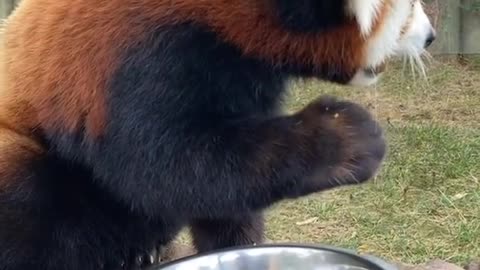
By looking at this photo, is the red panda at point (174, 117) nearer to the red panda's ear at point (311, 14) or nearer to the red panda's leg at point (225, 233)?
the red panda's ear at point (311, 14)

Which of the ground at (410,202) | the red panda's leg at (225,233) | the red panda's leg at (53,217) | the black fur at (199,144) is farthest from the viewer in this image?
the ground at (410,202)

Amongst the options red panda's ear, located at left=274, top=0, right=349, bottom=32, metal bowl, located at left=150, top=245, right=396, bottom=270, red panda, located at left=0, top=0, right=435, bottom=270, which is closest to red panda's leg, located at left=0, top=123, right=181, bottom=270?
red panda, located at left=0, top=0, right=435, bottom=270

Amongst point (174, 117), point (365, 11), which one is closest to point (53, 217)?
point (174, 117)

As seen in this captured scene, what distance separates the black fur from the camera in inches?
67.2

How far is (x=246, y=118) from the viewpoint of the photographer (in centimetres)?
178

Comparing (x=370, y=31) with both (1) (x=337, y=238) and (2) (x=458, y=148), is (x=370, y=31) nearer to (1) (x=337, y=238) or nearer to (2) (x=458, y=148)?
(1) (x=337, y=238)

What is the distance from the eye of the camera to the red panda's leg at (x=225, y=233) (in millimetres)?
2135

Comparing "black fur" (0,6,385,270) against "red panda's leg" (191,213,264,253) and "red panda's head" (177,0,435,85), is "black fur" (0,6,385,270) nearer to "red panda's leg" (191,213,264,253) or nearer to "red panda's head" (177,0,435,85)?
"red panda's head" (177,0,435,85)

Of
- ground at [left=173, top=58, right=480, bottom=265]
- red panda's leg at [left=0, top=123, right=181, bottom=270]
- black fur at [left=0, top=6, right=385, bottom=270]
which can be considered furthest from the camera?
ground at [left=173, top=58, right=480, bottom=265]

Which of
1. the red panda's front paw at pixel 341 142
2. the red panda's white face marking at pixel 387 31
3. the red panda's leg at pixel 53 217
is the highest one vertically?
the red panda's white face marking at pixel 387 31

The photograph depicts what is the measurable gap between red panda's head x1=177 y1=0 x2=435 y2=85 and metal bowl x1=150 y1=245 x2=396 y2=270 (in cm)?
34

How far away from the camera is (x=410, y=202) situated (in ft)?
11.6

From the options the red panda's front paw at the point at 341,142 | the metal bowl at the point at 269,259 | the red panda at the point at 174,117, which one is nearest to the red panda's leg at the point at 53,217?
the red panda at the point at 174,117

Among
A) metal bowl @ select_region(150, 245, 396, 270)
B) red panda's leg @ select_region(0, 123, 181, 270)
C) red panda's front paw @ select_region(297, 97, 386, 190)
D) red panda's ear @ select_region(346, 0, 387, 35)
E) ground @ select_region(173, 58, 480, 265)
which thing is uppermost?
red panda's ear @ select_region(346, 0, 387, 35)
